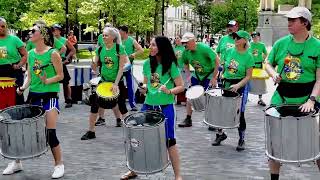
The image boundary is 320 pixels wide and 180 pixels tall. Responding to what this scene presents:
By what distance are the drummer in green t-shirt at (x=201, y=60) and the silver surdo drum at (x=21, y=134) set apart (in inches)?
150

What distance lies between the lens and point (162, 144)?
5.59m

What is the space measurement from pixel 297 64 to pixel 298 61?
4cm

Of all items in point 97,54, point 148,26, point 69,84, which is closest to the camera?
point 97,54

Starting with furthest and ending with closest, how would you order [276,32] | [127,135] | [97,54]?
[276,32], [97,54], [127,135]

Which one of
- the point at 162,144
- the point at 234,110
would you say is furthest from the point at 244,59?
the point at 162,144

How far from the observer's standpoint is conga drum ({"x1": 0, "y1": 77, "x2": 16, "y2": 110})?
25.9 ft

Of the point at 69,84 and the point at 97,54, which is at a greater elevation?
the point at 97,54

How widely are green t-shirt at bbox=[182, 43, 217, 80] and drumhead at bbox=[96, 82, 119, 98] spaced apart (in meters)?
1.64

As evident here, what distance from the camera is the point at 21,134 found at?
5758 millimetres

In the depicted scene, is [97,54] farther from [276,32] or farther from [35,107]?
[276,32]

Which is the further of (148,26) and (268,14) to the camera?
(268,14)

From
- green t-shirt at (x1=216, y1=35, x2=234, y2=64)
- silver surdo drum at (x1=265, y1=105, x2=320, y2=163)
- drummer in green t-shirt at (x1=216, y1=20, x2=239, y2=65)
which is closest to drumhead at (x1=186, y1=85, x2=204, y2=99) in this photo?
drummer in green t-shirt at (x1=216, y1=20, x2=239, y2=65)

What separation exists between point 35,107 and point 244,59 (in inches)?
147

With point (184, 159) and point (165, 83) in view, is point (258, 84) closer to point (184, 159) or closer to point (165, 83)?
point (184, 159)
